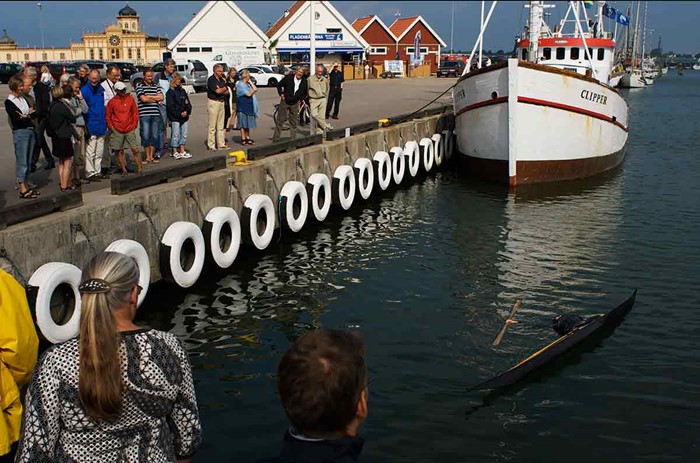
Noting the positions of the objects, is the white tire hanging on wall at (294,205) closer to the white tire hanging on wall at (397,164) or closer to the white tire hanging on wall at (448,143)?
the white tire hanging on wall at (397,164)

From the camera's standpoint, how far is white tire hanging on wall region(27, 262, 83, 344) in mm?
6973

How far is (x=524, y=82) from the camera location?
58.3 ft

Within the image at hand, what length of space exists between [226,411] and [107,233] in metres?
3.41

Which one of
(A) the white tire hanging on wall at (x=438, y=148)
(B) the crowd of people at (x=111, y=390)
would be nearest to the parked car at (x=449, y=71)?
(A) the white tire hanging on wall at (x=438, y=148)

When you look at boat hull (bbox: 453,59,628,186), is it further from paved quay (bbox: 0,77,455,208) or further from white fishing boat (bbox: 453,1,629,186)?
paved quay (bbox: 0,77,455,208)

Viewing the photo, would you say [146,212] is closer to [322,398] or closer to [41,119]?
[41,119]

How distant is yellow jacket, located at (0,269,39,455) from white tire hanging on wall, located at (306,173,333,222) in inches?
409

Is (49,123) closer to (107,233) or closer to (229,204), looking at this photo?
(107,233)

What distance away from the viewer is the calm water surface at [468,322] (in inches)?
253

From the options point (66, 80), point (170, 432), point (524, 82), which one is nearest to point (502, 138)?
point (524, 82)

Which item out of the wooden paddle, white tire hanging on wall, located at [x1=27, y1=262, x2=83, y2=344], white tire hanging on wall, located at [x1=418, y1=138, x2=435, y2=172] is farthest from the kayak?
white tire hanging on wall, located at [x1=418, y1=138, x2=435, y2=172]

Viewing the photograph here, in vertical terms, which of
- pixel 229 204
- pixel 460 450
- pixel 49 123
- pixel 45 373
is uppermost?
pixel 49 123

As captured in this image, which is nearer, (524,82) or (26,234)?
(26,234)

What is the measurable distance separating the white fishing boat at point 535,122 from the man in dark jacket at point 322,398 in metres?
16.3
